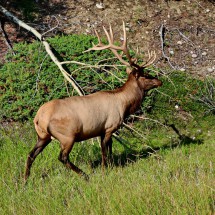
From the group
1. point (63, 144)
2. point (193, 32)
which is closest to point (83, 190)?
point (63, 144)

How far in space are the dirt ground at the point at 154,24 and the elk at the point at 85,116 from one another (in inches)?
127

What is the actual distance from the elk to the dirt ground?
3228 mm

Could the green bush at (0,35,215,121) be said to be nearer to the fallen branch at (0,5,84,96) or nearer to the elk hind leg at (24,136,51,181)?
the fallen branch at (0,5,84,96)

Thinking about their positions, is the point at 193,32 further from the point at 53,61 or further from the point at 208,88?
the point at 53,61

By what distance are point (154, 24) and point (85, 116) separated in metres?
5.72

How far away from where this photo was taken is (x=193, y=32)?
452 inches

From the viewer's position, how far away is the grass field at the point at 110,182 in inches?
184


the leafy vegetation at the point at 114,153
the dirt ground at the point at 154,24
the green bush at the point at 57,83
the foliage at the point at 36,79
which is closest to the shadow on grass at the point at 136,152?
the leafy vegetation at the point at 114,153

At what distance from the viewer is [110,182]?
5562 millimetres

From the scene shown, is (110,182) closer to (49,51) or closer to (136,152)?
(136,152)

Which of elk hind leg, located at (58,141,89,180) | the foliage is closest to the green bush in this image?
the foliage

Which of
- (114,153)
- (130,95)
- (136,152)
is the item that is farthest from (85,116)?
(136,152)

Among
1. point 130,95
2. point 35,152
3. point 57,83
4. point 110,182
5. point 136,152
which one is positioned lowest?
point 136,152

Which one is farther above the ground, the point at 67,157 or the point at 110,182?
the point at 110,182
